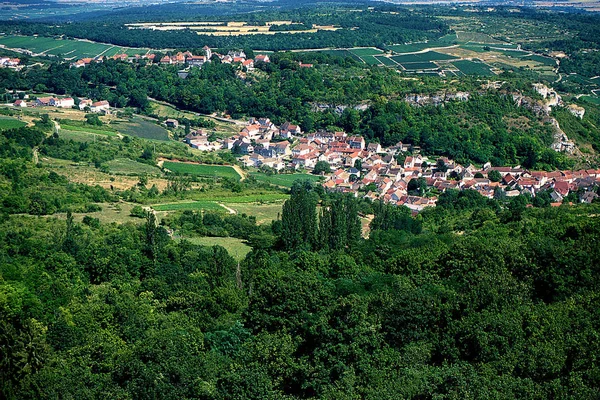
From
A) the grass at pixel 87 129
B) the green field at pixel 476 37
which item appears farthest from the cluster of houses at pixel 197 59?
the green field at pixel 476 37

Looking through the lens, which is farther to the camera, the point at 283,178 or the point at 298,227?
the point at 283,178

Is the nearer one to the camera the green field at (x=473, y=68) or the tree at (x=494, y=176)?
the tree at (x=494, y=176)

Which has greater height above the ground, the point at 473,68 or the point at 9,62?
the point at 9,62

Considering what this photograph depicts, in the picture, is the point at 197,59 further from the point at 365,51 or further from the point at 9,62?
the point at 365,51

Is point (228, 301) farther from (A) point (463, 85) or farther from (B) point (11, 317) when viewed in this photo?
(A) point (463, 85)

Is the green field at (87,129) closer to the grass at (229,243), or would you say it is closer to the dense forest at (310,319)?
the grass at (229,243)

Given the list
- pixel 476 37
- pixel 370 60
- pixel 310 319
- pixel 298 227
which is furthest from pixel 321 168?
pixel 476 37

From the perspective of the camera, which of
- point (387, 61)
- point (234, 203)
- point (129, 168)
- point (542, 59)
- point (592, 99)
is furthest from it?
point (542, 59)
